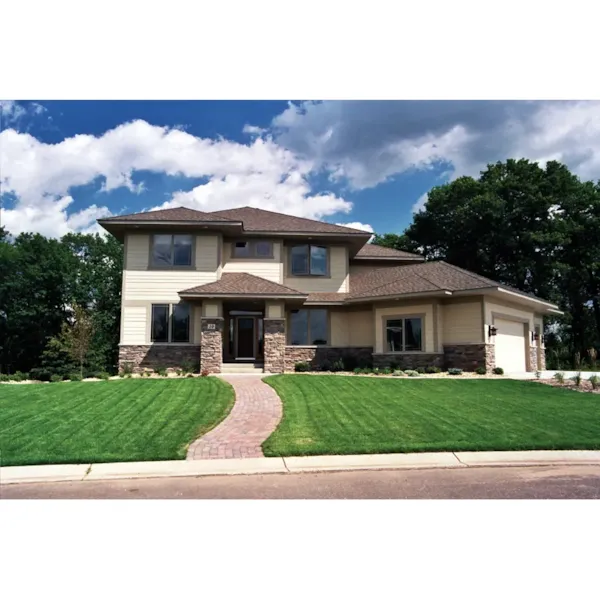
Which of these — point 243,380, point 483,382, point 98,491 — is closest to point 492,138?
point 98,491

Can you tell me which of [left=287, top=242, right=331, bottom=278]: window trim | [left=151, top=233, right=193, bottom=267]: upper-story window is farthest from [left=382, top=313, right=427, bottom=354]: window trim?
[left=151, top=233, right=193, bottom=267]: upper-story window

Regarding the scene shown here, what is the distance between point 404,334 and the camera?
1623 cm

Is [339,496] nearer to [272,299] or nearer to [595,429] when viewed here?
[595,429]

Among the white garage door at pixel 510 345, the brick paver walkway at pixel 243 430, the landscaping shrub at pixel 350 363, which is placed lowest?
the brick paver walkway at pixel 243 430

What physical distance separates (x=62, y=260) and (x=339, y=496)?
51.7ft

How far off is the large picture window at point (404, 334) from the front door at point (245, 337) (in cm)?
486

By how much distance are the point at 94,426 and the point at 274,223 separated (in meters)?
13.1

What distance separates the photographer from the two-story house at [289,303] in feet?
50.4

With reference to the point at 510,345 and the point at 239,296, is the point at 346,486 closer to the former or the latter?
the point at 239,296

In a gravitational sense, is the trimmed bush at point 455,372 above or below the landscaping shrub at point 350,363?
below

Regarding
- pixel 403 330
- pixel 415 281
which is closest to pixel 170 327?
pixel 403 330

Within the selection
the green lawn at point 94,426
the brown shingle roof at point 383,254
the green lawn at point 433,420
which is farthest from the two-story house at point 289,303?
the green lawn at point 94,426

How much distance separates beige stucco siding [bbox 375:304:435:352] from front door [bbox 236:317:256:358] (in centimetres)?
449

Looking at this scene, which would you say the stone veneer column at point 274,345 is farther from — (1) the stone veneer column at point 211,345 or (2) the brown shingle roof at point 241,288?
(1) the stone veneer column at point 211,345
